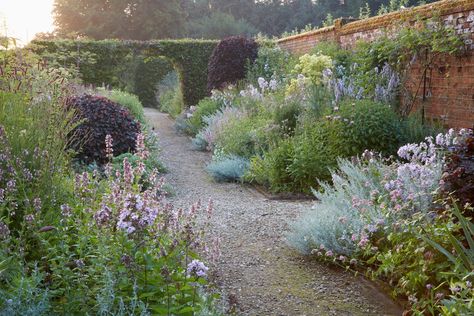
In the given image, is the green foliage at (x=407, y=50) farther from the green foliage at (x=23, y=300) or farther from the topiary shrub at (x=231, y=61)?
the green foliage at (x=23, y=300)

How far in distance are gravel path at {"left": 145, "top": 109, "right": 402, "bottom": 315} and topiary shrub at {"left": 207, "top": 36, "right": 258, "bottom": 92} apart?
8251 mm

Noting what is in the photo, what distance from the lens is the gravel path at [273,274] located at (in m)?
3.13

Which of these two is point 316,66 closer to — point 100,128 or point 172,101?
point 100,128

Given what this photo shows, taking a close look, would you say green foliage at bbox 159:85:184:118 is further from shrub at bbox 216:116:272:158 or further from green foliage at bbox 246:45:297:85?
shrub at bbox 216:116:272:158

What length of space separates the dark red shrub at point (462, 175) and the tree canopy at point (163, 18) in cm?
2565

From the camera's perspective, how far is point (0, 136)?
2865 mm

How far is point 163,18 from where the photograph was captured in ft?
99.6

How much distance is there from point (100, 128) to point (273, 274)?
12.9 ft

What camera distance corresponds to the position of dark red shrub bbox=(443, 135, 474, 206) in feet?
10.4

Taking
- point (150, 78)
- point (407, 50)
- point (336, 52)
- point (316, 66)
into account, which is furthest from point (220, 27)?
point (407, 50)

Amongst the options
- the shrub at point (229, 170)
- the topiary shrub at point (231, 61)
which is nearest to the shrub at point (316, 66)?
the shrub at point (229, 170)

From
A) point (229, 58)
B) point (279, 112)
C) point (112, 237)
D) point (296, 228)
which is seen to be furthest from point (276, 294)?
point (229, 58)

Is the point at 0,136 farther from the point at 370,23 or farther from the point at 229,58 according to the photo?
the point at 229,58

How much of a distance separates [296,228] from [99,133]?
3.58 meters
